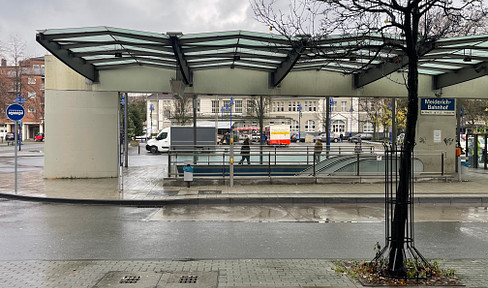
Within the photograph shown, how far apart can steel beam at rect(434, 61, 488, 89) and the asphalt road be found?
7.46 meters

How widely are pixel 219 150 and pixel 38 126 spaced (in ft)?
250

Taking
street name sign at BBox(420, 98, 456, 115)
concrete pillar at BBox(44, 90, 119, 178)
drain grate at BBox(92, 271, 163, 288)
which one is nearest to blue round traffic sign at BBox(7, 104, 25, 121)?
concrete pillar at BBox(44, 90, 119, 178)

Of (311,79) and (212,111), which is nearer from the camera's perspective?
(311,79)

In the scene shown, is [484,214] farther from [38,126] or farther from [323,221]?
[38,126]

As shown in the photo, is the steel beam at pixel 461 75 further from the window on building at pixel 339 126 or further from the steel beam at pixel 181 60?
the window on building at pixel 339 126

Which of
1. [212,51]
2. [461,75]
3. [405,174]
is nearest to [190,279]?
[405,174]

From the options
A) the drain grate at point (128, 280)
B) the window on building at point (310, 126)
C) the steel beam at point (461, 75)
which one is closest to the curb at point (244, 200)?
the steel beam at point (461, 75)

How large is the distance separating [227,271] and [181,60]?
9593 mm

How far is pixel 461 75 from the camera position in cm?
1647

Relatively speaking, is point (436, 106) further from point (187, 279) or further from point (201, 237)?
point (187, 279)

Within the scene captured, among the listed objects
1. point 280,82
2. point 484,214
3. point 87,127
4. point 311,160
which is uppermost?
point 280,82

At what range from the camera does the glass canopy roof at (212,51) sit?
11.5 meters

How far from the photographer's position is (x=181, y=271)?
5.57 m

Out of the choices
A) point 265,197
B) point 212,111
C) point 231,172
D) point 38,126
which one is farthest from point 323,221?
point 38,126
